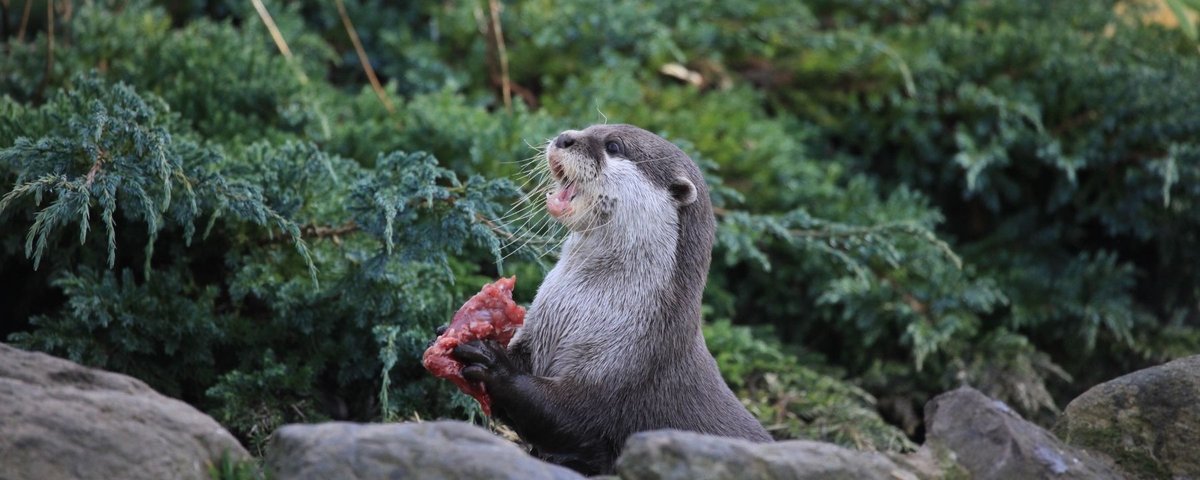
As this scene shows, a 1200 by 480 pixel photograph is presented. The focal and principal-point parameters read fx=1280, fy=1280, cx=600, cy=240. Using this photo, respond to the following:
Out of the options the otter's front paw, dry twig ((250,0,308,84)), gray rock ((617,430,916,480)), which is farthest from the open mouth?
dry twig ((250,0,308,84))

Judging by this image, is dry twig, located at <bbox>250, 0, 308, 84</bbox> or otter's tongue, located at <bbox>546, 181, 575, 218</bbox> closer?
otter's tongue, located at <bbox>546, 181, 575, 218</bbox>

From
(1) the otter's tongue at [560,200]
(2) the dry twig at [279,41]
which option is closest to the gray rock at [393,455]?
(1) the otter's tongue at [560,200]

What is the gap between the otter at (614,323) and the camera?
3.56m

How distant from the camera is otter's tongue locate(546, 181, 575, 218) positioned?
389cm

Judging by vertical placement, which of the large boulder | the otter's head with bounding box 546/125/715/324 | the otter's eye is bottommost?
the large boulder

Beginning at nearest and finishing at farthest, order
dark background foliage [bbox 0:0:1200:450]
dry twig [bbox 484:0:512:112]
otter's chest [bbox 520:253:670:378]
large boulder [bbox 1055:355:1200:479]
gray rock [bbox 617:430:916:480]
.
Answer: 1. gray rock [bbox 617:430:916:480]
2. large boulder [bbox 1055:355:1200:479]
3. otter's chest [bbox 520:253:670:378]
4. dark background foliage [bbox 0:0:1200:450]
5. dry twig [bbox 484:0:512:112]

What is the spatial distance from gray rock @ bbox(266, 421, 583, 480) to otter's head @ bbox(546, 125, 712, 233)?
1269 mm

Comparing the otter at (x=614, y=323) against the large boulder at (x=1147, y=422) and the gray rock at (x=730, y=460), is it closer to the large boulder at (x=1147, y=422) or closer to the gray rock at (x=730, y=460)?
the gray rock at (x=730, y=460)

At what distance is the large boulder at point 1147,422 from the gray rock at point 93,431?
218cm

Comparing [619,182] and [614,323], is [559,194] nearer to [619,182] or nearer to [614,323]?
[619,182]

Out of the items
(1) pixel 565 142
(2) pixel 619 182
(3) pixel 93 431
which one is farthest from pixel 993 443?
(3) pixel 93 431

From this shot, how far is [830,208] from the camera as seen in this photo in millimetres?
6398

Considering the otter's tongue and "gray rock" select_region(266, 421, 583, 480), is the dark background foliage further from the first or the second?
"gray rock" select_region(266, 421, 583, 480)

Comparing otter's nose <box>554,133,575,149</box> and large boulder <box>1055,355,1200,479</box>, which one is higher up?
otter's nose <box>554,133,575,149</box>
